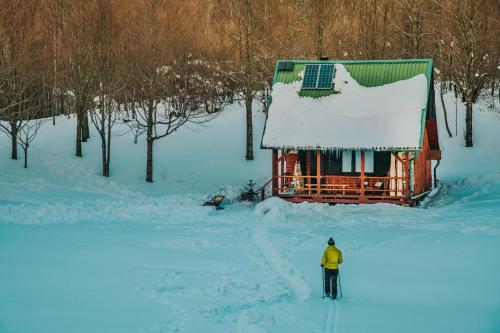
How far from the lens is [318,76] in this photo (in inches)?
1164

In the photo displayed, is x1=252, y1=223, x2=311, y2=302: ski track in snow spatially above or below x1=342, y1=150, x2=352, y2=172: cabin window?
below

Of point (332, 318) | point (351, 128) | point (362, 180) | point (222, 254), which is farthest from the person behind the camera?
point (362, 180)

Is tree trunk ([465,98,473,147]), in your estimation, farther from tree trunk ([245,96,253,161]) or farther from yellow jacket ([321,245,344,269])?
yellow jacket ([321,245,344,269])

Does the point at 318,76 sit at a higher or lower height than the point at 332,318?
higher

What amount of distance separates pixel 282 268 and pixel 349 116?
44.6 ft

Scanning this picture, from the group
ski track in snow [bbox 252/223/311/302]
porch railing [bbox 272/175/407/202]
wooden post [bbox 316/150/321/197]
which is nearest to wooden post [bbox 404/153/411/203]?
porch railing [bbox 272/175/407/202]

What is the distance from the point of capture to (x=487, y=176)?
31922 millimetres

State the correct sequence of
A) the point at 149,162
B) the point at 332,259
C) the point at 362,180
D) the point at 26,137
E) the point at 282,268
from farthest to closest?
1. the point at 26,137
2. the point at 149,162
3. the point at 362,180
4. the point at 282,268
5. the point at 332,259

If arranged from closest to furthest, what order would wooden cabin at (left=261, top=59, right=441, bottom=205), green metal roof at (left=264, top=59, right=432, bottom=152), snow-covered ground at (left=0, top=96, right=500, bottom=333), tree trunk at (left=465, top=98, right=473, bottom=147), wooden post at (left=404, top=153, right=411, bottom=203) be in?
snow-covered ground at (left=0, top=96, right=500, bottom=333)
wooden post at (left=404, top=153, right=411, bottom=203)
wooden cabin at (left=261, top=59, right=441, bottom=205)
green metal roof at (left=264, top=59, right=432, bottom=152)
tree trunk at (left=465, top=98, right=473, bottom=147)

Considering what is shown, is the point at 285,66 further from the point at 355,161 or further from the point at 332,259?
the point at 332,259

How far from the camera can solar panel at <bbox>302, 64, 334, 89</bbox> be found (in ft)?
95.9

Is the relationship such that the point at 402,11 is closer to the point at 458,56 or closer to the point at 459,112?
the point at 458,56

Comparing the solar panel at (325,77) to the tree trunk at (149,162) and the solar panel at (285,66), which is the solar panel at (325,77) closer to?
the solar panel at (285,66)

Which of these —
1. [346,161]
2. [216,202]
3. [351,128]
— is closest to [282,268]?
[216,202]
